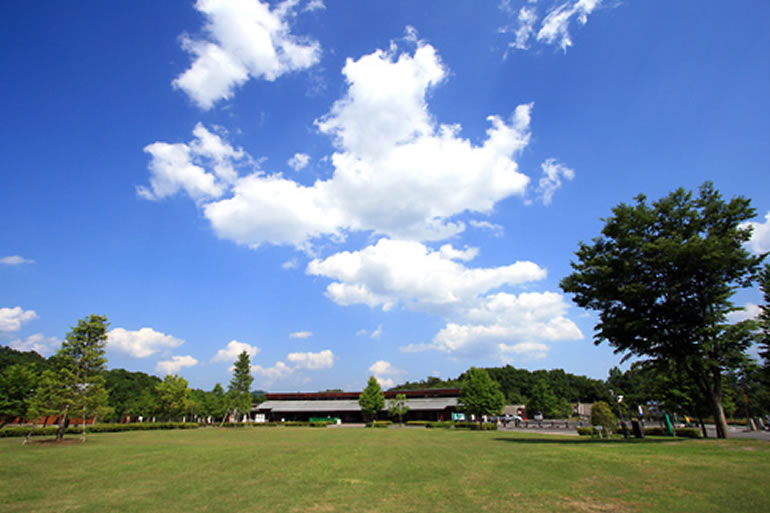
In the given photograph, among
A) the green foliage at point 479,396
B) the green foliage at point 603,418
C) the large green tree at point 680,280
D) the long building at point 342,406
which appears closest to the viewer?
the large green tree at point 680,280

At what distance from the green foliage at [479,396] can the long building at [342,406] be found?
2086 cm

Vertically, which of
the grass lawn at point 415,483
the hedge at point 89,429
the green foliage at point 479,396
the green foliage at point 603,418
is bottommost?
the hedge at point 89,429

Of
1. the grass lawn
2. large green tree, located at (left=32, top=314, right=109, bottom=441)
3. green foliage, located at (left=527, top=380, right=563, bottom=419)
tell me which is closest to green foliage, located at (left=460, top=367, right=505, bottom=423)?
green foliage, located at (left=527, top=380, right=563, bottom=419)

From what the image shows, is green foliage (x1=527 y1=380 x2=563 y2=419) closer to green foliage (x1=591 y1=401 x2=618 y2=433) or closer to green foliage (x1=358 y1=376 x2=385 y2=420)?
green foliage (x1=358 y1=376 x2=385 y2=420)

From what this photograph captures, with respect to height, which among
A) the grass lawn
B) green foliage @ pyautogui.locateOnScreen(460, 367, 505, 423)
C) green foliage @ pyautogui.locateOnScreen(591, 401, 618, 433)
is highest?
green foliage @ pyautogui.locateOnScreen(460, 367, 505, 423)

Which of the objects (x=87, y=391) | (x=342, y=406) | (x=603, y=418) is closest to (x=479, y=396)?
(x=603, y=418)

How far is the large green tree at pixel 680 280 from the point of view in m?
22.5

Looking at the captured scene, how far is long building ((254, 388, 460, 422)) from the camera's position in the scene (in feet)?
267

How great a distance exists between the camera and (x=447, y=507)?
917 cm

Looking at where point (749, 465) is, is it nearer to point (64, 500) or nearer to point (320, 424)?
point (64, 500)

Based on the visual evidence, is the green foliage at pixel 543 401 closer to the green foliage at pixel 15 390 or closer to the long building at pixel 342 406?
the long building at pixel 342 406

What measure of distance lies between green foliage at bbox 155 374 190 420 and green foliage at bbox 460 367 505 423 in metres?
48.0

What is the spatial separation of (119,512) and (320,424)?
69526 millimetres

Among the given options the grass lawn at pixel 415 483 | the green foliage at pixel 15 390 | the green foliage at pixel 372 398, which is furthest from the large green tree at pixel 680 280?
the green foliage at pixel 15 390
